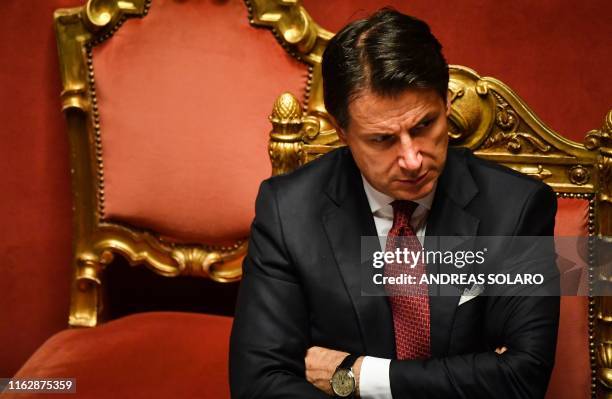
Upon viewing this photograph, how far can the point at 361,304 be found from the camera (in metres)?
1.71

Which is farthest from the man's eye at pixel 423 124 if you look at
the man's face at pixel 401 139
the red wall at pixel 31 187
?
the red wall at pixel 31 187

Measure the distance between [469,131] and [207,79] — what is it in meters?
0.83

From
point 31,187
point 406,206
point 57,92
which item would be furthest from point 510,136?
point 31,187

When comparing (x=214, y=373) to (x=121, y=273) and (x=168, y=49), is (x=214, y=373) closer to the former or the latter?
(x=121, y=273)

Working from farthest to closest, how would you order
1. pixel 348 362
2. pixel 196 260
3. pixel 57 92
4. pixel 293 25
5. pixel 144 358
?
pixel 57 92 → pixel 196 260 → pixel 293 25 → pixel 144 358 → pixel 348 362

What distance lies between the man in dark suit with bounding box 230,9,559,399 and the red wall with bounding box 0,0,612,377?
2.34 ft

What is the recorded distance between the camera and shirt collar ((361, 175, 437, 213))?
1741 millimetres

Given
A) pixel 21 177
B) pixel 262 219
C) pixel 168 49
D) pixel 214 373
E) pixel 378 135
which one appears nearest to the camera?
pixel 378 135

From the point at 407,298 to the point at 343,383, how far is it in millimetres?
224

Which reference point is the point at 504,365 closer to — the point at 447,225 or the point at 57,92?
the point at 447,225

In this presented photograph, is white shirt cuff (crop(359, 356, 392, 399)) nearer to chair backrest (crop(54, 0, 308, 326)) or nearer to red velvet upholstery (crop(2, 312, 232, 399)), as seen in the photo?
red velvet upholstery (crop(2, 312, 232, 399))

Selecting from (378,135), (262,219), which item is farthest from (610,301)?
(262,219)

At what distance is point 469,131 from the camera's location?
190 cm

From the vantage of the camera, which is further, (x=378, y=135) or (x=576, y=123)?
(x=576, y=123)
